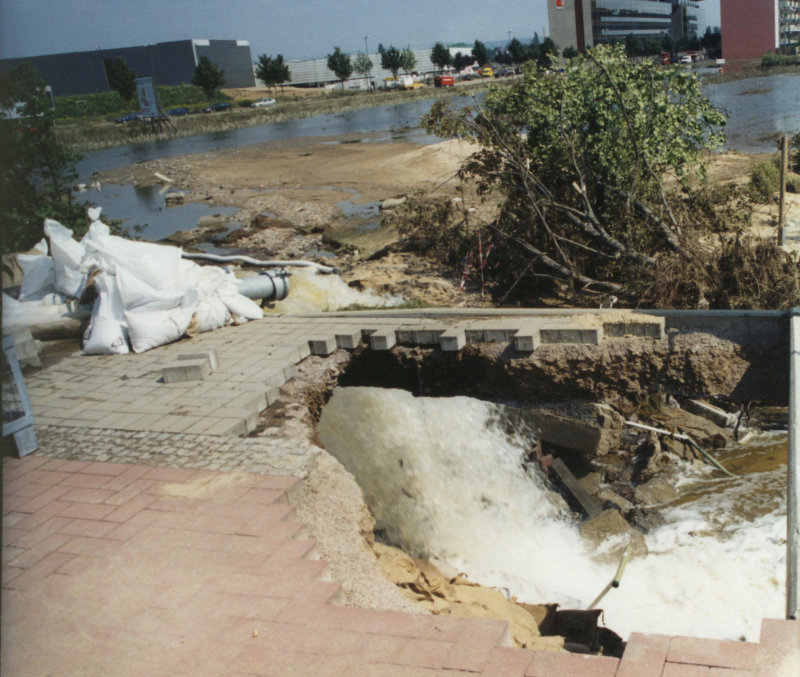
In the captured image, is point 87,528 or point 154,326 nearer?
point 87,528

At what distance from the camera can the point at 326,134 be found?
43.3m

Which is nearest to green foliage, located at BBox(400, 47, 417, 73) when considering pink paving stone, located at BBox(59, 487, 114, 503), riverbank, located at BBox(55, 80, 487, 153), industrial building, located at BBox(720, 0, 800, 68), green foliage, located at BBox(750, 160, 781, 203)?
riverbank, located at BBox(55, 80, 487, 153)

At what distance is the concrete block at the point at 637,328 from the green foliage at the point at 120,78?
2497 inches

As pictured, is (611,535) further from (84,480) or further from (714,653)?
(84,480)

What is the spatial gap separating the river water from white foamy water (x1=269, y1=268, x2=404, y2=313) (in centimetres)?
418

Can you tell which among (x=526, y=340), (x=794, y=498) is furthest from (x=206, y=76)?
(x=794, y=498)

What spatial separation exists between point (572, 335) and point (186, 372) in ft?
12.9

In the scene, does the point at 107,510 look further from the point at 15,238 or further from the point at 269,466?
the point at 15,238

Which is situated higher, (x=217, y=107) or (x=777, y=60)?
(x=217, y=107)

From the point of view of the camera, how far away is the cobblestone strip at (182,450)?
5176 mm

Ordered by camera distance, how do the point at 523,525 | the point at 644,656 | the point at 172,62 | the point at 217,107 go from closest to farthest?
1. the point at 644,656
2. the point at 523,525
3. the point at 217,107
4. the point at 172,62

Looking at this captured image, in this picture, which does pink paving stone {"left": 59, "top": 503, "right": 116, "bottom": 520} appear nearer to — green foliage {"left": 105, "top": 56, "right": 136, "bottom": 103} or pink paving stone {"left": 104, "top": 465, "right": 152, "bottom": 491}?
pink paving stone {"left": 104, "top": 465, "right": 152, "bottom": 491}

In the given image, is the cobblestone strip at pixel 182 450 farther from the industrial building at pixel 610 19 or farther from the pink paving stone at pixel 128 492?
the industrial building at pixel 610 19

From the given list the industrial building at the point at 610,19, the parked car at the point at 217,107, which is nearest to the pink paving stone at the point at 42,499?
the industrial building at the point at 610,19
